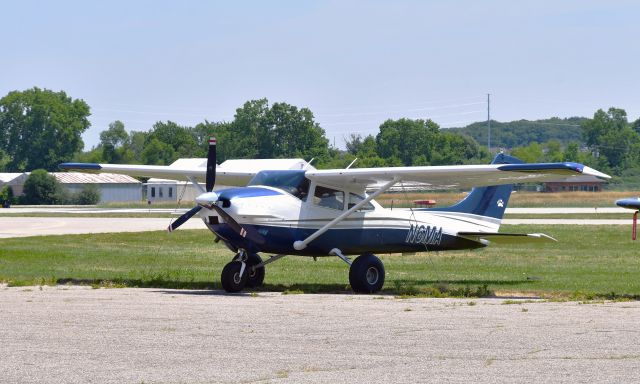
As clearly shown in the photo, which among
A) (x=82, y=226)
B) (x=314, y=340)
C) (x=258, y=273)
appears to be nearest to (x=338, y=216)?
(x=258, y=273)

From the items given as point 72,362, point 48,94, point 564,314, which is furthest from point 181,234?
point 48,94

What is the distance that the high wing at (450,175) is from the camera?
59.3 feet

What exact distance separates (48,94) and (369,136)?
46.7m

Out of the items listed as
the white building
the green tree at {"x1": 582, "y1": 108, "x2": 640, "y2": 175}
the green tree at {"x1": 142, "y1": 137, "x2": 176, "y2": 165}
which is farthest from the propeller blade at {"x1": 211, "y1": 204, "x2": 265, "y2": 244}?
the green tree at {"x1": 582, "y1": 108, "x2": 640, "y2": 175}

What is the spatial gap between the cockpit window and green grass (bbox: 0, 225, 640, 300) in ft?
5.79

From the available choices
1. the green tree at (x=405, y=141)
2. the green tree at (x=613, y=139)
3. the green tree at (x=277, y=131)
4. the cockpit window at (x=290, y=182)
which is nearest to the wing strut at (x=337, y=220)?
the cockpit window at (x=290, y=182)

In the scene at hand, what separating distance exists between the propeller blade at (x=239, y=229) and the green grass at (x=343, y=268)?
46.0 inches

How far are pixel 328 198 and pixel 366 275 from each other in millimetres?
1589

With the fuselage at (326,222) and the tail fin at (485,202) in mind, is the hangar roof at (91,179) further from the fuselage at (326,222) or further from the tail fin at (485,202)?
the fuselage at (326,222)

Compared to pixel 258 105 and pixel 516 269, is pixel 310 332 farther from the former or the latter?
pixel 258 105

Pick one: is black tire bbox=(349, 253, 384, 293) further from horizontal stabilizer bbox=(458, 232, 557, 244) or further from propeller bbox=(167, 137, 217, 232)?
propeller bbox=(167, 137, 217, 232)

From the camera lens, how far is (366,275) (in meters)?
19.4

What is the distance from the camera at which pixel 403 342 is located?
12.2 meters

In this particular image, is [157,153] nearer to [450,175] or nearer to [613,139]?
[613,139]
